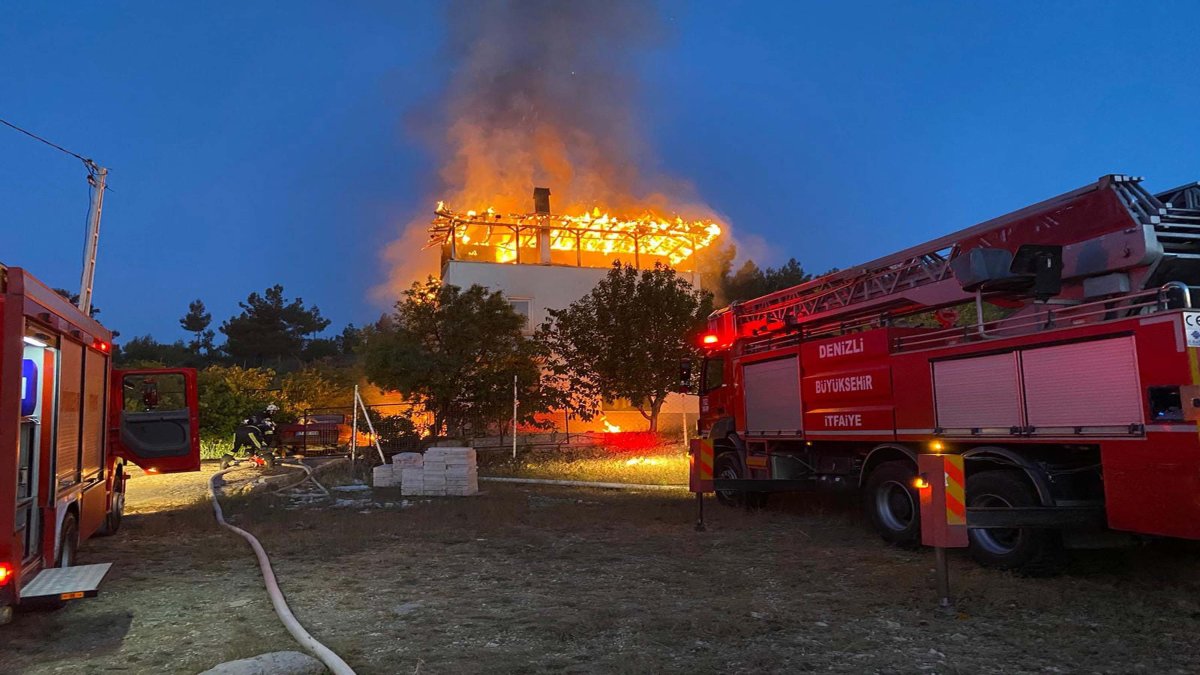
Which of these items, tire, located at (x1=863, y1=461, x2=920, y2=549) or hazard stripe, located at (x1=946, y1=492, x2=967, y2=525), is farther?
tire, located at (x1=863, y1=461, x2=920, y2=549)

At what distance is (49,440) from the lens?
5.50 meters

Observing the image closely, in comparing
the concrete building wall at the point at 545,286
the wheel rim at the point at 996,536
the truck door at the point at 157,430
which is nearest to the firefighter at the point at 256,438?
the concrete building wall at the point at 545,286

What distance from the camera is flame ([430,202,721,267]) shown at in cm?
2712

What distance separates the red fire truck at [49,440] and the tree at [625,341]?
50.2ft

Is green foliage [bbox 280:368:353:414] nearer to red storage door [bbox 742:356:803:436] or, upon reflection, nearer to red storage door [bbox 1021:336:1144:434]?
red storage door [bbox 742:356:803:436]

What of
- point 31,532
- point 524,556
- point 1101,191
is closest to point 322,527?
point 524,556

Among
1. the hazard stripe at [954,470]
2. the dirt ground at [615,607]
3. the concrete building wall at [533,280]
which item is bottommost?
the dirt ground at [615,607]

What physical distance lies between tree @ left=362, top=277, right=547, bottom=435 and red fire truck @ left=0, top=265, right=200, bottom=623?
1123cm

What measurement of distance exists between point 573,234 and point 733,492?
63.0ft

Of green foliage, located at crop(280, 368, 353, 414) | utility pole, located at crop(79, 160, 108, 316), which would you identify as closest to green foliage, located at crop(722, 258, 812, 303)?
green foliage, located at crop(280, 368, 353, 414)

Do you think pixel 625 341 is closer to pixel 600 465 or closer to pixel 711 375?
pixel 600 465

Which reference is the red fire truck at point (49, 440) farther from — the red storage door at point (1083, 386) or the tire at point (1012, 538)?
the red storage door at point (1083, 386)

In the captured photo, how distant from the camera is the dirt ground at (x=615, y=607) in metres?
→ 4.32

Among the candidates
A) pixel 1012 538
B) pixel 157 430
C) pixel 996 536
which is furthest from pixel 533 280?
pixel 1012 538
